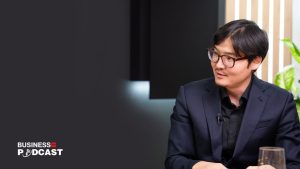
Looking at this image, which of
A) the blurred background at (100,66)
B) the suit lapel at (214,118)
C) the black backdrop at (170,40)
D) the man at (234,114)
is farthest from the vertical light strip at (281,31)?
the suit lapel at (214,118)

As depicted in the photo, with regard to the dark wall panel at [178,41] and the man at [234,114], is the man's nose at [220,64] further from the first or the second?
the dark wall panel at [178,41]

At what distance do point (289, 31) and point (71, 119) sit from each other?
193 cm

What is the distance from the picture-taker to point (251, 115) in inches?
79.6

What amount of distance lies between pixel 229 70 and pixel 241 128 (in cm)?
25

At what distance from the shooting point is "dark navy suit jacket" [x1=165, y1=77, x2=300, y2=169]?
6.57 feet

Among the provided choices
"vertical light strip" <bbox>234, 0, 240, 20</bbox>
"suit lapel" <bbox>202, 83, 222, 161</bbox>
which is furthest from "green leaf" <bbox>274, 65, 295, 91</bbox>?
"suit lapel" <bbox>202, 83, 222, 161</bbox>

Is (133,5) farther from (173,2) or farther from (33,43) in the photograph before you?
(33,43)

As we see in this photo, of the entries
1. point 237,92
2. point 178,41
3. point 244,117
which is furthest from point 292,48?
point 244,117

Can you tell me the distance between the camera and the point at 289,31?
13.1ft

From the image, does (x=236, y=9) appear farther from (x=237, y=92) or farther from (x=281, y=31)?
(x=237, y=92)

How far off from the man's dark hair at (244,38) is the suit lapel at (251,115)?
165mm

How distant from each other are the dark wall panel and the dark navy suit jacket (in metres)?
1.73

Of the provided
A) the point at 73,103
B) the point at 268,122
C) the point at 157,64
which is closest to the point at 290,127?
the point at 268,122

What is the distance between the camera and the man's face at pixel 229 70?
1.96 m
